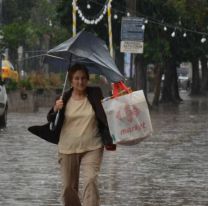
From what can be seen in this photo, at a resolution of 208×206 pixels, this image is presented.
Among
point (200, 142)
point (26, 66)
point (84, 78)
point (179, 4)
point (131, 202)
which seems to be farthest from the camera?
point (26, 66)

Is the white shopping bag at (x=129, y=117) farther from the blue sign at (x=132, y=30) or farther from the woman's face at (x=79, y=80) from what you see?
the blue sign at (x=132, y=30)

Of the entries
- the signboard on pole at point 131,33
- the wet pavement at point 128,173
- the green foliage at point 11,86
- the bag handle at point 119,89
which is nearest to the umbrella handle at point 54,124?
the bag handle at point 119,89

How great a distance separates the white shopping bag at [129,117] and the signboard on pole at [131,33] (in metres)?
23.6

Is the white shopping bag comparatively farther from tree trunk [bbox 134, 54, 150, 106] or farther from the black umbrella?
tree trunk [bbox 134, 54, 150, 106]

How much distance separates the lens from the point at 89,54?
9297mm

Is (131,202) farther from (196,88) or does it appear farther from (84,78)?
(196,88)

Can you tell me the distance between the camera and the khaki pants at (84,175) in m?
9.04

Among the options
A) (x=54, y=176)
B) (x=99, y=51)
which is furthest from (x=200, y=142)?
(x=99, y=51)

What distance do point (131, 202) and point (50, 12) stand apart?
182 feet

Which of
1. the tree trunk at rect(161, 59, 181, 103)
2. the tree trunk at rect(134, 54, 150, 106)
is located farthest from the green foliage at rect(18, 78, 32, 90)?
the tree trunk at rect(161, 59, 181, 103)

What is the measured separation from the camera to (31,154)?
59.1 feet

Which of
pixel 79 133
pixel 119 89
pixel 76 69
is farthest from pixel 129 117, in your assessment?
pixel 76 69

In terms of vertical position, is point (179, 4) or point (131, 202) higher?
point (179, 4)

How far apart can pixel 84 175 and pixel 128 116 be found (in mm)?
733
